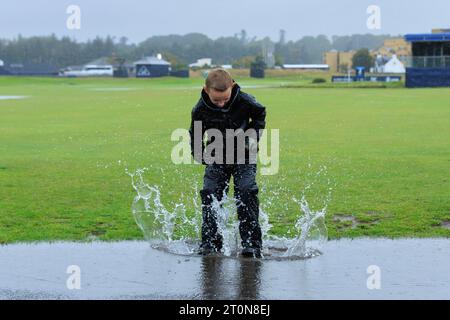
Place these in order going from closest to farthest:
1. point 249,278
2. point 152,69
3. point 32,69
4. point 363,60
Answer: point 249,278 → point 152,69 → point 363,60 → point 32,69

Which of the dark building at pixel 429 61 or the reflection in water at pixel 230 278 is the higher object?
the dark building at pixel 429 61

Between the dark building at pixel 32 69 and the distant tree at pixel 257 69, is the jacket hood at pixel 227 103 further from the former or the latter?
the dark building at pixel 32 69

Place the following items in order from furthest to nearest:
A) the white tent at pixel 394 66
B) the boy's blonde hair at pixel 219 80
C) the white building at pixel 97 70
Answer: the white building at pixel 97 70
the white tent at pixel 394 66
the boy's blonde hair at pixel 219 80

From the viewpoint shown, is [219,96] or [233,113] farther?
[233,113]

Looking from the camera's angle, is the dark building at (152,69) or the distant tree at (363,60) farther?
the distant tree at (363,60)

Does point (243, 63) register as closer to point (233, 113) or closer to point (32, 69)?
point (32, 69)

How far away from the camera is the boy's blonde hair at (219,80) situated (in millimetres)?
7883

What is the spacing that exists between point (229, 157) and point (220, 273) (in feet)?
4.14

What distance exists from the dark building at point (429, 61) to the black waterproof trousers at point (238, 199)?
59176mm

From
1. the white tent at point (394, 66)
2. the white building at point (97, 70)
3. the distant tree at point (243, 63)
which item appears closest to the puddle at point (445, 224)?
the white tent at point (394, 66)

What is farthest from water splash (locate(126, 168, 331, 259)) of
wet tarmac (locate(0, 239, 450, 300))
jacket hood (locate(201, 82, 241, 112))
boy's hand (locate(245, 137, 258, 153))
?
jacket hood (locate(201, 82, 241, 112))

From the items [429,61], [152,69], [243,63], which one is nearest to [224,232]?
[429,61]

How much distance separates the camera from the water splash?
852cm

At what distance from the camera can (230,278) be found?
741 centimetres
